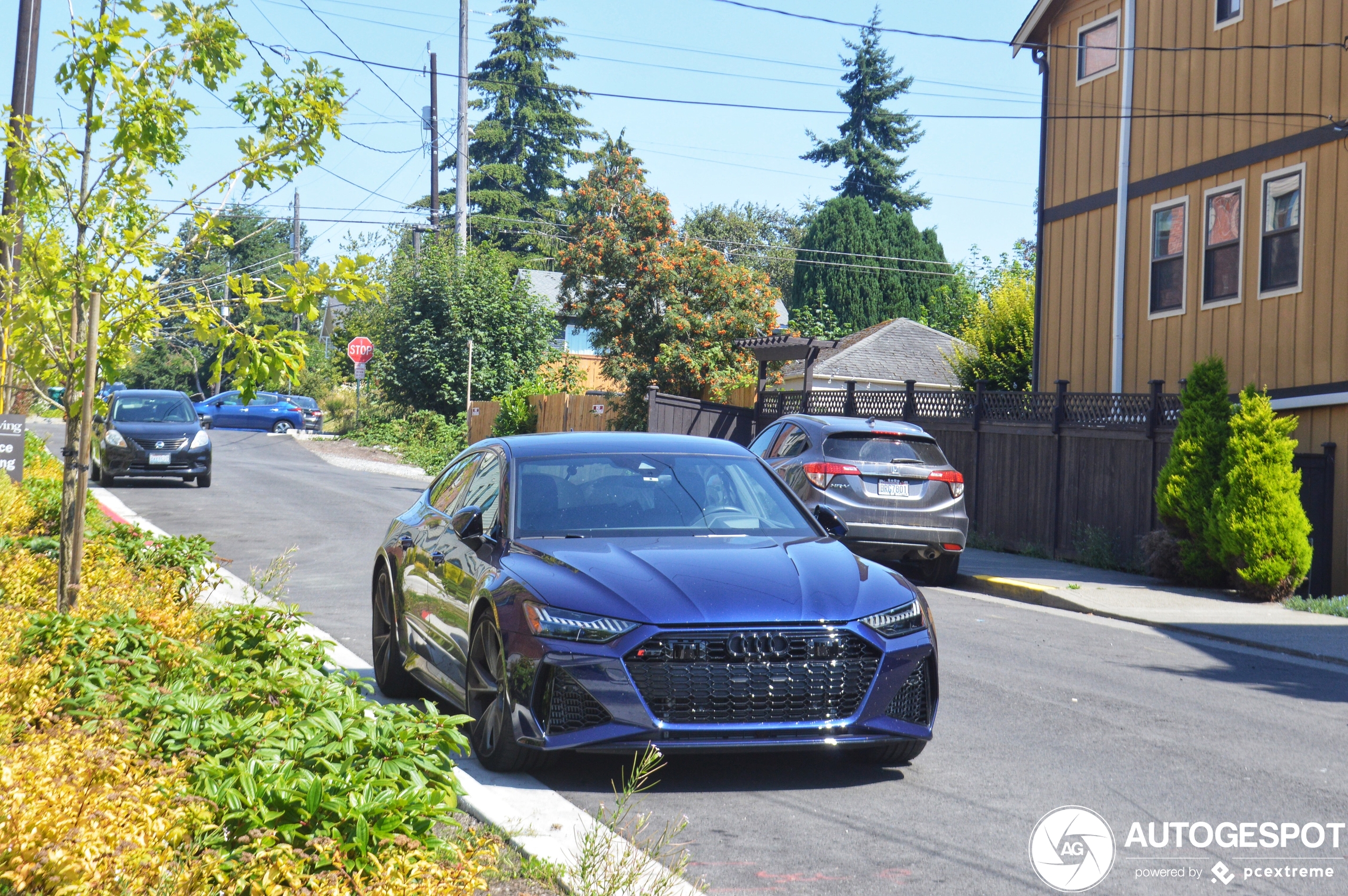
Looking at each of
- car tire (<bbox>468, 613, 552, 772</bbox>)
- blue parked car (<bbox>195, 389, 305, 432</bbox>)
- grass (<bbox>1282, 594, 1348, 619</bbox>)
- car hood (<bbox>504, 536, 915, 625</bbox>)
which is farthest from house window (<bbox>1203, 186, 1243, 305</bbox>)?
blue parked car (<bbox>195, 389, 305, 432</bbox>)

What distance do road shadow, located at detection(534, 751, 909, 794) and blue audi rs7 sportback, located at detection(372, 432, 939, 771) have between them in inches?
5.3

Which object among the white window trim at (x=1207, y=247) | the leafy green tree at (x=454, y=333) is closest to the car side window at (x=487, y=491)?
the white window trim at (x=1207, y=247)

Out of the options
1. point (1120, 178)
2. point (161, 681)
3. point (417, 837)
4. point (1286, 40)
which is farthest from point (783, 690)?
point (1120, 178)

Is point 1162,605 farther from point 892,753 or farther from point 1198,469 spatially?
point 892,753

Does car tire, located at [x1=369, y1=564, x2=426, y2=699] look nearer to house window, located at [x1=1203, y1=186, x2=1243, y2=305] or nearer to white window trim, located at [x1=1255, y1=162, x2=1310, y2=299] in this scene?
white window trim, located at [x1=1255, y1=162, x2=1310, y2=299]

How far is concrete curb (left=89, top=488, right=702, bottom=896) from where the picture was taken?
13.8 ft

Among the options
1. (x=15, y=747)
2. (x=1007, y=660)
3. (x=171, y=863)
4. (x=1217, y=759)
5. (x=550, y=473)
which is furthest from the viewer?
(x=1007, y=660)

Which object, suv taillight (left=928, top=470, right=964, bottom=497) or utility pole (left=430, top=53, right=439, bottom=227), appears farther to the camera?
utility pole (left=430, top=53, right=439, bottom=227)

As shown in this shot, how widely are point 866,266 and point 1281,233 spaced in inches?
1833

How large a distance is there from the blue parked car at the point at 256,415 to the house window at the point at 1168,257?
3695 cm

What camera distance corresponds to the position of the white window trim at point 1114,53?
19.2 metres

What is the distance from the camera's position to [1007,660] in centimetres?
921

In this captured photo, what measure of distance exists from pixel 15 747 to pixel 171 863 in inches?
45.3

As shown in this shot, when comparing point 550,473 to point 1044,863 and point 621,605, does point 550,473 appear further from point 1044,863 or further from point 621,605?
point 1044,863
